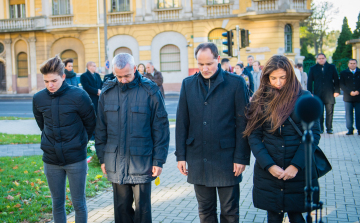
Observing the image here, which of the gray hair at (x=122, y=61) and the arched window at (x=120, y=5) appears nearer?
the gray hair at (x=122, y=61)

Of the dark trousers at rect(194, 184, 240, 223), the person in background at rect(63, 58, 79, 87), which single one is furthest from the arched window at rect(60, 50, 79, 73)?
the dark trousers at rect(194, 184, 240, 223)

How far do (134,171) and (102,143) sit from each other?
0.49 metres

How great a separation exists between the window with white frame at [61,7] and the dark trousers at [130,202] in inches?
1269

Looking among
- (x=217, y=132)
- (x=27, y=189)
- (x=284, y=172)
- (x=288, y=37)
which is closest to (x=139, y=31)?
(x=288, y=37)

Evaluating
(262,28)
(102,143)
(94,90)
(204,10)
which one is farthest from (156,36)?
(102,143)

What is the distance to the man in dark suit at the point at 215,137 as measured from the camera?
3834 mm

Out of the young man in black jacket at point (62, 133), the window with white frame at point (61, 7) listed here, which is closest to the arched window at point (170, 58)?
the window with white frame at point (61, 7)

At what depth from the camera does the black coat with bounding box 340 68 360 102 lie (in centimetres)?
1099

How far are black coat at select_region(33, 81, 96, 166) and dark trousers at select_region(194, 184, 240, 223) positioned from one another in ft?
4.53

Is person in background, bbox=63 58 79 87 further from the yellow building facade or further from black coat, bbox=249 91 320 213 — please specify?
the yellow building facade

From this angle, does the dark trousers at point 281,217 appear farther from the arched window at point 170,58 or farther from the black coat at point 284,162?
the arched window at point 170,58

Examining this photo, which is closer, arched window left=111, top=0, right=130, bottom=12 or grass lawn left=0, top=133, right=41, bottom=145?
grass lawn left=0, top=133, right=41, bottom=145

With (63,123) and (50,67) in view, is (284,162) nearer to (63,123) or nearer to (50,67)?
(63,123)

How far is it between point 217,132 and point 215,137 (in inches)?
2.1
